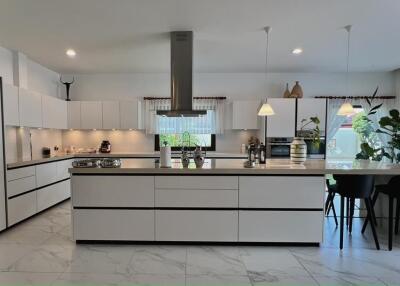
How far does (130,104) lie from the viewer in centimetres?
550

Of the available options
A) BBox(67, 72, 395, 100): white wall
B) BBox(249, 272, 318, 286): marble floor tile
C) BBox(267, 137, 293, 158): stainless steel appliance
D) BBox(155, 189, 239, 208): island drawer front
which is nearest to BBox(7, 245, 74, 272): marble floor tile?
BBox(155, 189, 239, 208): island drawer front

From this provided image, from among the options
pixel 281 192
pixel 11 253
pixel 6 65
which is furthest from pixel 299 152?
pixel 6 65

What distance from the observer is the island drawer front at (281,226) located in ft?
9.65

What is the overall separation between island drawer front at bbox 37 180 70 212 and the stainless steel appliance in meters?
3.98

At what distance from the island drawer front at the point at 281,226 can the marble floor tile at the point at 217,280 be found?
2.15ft

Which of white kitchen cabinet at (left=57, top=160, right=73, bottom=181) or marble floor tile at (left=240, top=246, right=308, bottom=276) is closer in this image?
marble floor tile at (left=240, top=246, right=308, bottom=276)

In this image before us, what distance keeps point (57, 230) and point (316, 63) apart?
16.8 ft

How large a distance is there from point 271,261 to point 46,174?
12.1ft

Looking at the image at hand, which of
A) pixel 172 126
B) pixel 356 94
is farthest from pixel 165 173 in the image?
pixel 356 94

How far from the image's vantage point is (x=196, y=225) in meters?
2.99

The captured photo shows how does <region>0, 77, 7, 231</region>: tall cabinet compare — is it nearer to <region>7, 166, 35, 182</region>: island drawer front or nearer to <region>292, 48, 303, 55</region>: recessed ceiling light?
<region>7, 166, 35, 182</region>: island drawer front

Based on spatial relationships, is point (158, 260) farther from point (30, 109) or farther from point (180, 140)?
point (180, 140)

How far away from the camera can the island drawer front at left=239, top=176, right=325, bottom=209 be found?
2928mm

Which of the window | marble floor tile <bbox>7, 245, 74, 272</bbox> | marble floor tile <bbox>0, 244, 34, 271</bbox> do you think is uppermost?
the window
